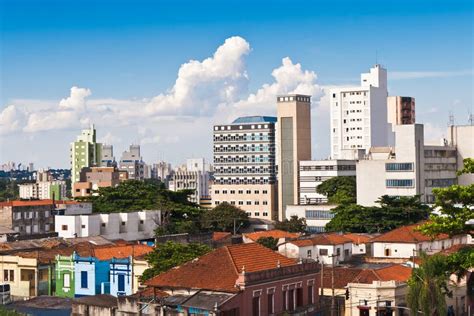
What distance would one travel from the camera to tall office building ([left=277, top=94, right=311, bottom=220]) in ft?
469

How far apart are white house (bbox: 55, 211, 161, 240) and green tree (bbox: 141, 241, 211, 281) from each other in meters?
32.8

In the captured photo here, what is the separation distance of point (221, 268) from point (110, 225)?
47404 mm

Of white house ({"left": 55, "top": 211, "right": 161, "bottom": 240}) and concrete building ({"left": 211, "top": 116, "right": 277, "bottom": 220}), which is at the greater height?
concrete building ({"left": 211, "top": 116, "right": 277, "bottom": 220})

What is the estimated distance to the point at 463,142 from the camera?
390 feet

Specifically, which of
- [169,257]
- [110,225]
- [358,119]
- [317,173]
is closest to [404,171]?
[317,173]

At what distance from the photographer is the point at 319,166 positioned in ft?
447

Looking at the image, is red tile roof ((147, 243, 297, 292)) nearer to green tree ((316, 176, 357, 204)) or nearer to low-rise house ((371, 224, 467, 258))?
low-rise house ((371, 224, 467, 258))

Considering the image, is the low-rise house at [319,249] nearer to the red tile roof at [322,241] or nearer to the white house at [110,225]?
the red tile roof at [322,241]

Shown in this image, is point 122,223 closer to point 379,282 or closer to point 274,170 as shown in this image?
point 379,282

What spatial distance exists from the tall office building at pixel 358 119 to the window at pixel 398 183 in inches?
2235

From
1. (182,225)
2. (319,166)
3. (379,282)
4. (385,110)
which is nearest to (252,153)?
(319,166)

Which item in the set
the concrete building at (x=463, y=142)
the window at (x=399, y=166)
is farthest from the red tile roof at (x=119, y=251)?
the concrete building at (x=463, y=142)

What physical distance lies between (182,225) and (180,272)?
4768 centimetres

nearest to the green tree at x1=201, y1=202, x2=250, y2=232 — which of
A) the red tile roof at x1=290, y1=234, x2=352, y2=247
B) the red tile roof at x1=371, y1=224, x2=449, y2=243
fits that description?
the red tile roof at x1=290, y1=234, x2=352, y2=247
